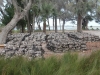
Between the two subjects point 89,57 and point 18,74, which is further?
point 89,57

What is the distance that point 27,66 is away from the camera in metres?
3.48

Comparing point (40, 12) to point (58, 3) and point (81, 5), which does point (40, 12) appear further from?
point (58, 3)

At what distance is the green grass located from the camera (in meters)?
3.11

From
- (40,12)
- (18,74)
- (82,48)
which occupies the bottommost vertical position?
(82,48)

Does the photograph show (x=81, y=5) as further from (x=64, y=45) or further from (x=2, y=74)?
(x=2, y=74)

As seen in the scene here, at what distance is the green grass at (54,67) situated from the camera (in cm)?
311

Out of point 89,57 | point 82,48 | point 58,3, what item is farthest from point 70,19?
point 89,57

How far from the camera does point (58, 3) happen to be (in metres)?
41.3

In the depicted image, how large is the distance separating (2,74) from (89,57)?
1582 mm

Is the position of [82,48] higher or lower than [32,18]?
lower

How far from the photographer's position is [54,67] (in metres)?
3.43

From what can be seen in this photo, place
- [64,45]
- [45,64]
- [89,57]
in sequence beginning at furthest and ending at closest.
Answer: [64,45] < [89,57] < [45,64]

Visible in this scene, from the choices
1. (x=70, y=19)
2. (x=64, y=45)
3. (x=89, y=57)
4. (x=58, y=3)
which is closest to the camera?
(x=89, y=57)

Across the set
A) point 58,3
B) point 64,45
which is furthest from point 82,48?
point 58,3
